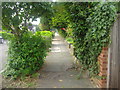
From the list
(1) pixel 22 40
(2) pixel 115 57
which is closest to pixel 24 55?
(1) pixel 22 40

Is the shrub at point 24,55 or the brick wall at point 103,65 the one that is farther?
the shrub at point 24,55

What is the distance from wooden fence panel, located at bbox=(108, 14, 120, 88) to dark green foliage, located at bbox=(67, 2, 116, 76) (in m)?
0.18

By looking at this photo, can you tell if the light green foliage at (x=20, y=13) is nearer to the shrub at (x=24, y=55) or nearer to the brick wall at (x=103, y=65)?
the shrub at (x=24, y=55)

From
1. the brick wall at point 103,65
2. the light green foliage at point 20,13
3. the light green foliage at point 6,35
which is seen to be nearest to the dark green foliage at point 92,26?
the brick wall at point 103,65

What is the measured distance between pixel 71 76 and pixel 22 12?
2966 mm

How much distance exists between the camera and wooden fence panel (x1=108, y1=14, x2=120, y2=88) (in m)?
3.23

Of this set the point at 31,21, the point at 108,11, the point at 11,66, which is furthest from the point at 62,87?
the point at 31,21

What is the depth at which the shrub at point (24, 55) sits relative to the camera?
4.95m

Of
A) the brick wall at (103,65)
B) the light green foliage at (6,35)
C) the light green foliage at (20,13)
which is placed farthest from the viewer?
the light green foliage at (6,35)

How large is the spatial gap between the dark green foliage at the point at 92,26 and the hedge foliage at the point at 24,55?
1.56 meters

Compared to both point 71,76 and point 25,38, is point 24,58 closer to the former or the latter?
point 25,38

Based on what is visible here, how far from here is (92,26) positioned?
14.4 ft

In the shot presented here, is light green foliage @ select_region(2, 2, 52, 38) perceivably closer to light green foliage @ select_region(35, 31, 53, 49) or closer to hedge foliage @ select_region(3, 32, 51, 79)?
hedge foliage @ select_region(3, 32, 51, 79)

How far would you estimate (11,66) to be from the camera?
5.06m
